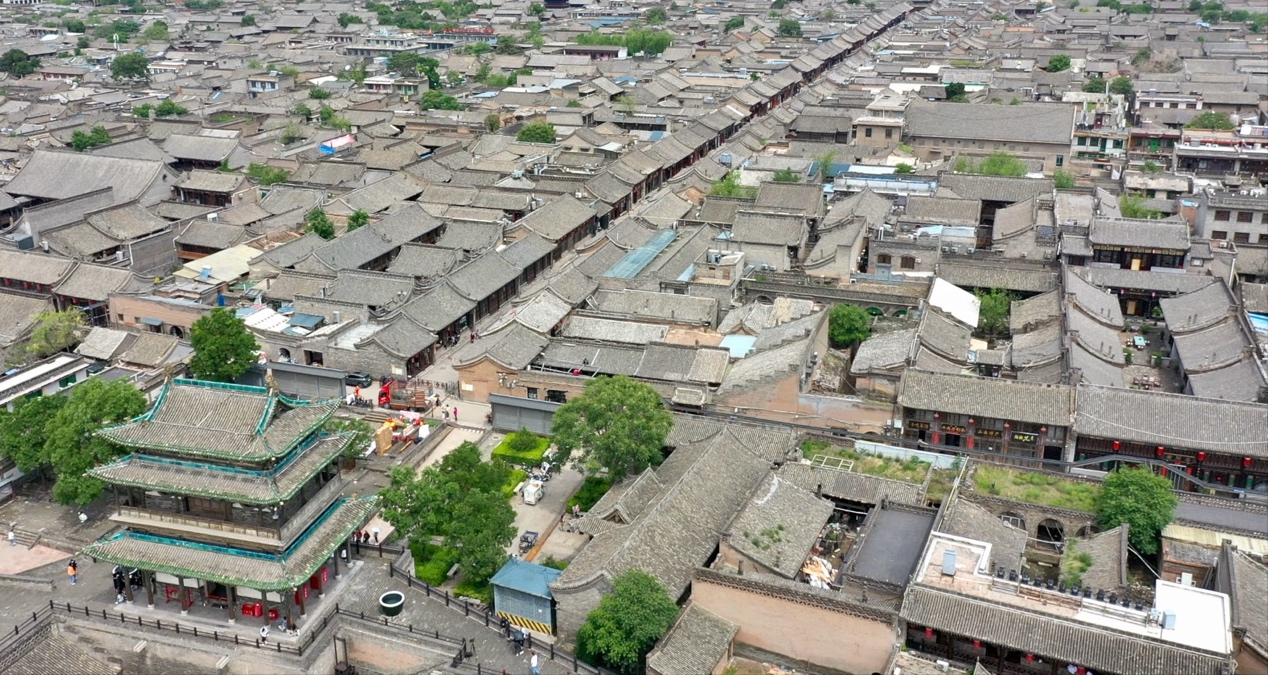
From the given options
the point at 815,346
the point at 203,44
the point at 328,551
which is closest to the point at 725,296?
the point at 815,346

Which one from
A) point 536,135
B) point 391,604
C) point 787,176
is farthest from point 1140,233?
point 536,135

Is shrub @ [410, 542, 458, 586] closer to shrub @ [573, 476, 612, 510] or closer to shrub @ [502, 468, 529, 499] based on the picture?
shrub @ [502, 468, 529, 499]

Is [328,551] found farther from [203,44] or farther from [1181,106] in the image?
[203,44]

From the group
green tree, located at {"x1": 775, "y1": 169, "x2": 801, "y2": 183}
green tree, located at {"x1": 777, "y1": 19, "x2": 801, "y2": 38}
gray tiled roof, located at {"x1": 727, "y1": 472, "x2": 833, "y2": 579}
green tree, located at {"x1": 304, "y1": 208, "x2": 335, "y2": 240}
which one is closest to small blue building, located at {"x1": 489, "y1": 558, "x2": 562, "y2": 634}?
gray tiled roof, located at {"x1": 727, "y1": 472, "x2": 833, "y2": 579}

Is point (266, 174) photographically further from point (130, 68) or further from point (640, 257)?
point (130, 68)

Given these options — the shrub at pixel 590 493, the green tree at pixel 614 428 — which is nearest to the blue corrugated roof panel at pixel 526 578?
the green tree at pixel 614 428

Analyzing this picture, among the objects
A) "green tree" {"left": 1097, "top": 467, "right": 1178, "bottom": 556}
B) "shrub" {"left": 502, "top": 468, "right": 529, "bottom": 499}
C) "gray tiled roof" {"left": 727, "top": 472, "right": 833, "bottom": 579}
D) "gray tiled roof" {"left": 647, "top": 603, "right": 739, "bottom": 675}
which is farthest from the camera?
"shrub" {"left": 502, "top": 468, "right": 529, "bottom": 499}
